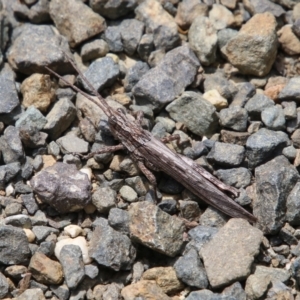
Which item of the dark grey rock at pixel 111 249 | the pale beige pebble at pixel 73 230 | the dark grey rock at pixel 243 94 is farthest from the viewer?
the dark grey rock at pixel 243 94

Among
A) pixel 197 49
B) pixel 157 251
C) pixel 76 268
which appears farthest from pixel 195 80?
pixel 76 268

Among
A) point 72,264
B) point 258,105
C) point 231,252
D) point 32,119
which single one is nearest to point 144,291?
point 72,264

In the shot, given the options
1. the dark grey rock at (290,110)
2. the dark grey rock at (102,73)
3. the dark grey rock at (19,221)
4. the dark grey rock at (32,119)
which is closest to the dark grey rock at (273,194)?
the dark grey rock at (290,110)

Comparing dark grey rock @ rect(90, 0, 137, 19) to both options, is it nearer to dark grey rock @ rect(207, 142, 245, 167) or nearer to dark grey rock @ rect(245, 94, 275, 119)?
dark grey rock @ rect(245, 94, 275, 119)

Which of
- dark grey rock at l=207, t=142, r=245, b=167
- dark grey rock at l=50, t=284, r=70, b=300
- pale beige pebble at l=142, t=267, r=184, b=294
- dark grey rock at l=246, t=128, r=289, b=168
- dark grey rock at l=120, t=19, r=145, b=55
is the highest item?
dark grey rock at l=120, t=19, r=145, b=55

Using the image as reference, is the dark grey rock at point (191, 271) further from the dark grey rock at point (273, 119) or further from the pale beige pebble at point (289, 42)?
the pale beige pebble at point (289, 42)

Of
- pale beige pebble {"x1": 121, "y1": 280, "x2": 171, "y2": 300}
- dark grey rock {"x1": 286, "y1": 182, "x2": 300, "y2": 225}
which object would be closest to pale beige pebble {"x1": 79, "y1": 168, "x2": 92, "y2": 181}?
pale beige pebble {"x1": 121, "y1": 280, "x2": 171, "y2": 300}

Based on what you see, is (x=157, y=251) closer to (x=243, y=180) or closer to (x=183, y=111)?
(x=243, y=180)

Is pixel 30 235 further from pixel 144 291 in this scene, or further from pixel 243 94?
pixel 243 94
